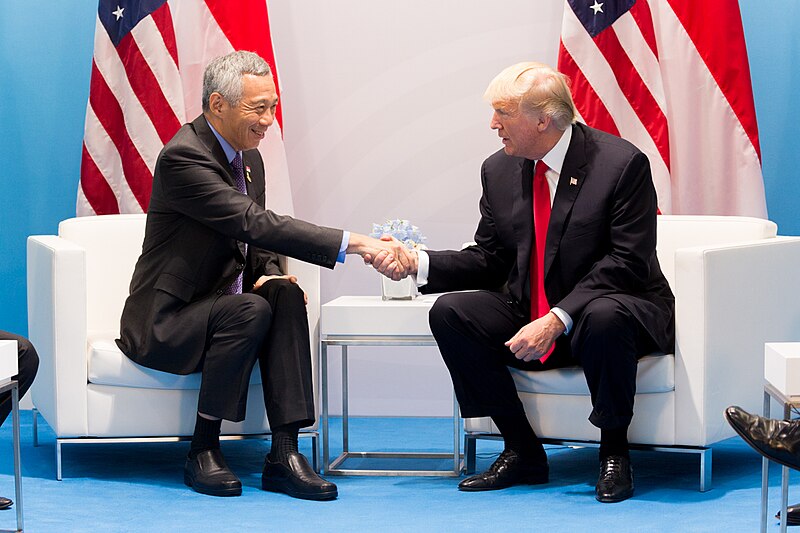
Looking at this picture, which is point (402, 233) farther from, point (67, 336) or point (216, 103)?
point (67, 336)

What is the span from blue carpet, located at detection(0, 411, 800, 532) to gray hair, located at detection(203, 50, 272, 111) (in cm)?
116

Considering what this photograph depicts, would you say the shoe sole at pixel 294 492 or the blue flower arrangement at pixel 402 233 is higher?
the blue flower arrangement at pixel 402 233

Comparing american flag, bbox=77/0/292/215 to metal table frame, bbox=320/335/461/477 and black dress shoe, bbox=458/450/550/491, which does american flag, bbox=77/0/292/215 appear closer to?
metal table frame, bbox=320/335/461/477

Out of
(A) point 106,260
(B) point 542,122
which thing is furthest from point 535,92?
(A) point 106,260

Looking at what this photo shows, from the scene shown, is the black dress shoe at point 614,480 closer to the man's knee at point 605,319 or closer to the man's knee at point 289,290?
the man's knee at point 605,319

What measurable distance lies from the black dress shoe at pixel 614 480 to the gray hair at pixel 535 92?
98 centimetres

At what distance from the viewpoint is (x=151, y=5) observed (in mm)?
4590

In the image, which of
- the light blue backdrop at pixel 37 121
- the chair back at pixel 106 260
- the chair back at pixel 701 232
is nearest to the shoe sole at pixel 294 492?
the chair back at pixel 106 260

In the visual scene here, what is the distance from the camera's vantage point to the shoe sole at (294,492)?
3.33 m

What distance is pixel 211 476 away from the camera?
342 cm

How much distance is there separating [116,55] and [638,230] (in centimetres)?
228

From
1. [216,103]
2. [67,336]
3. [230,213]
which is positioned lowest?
[67,336]

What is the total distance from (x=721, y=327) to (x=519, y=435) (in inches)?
25.9

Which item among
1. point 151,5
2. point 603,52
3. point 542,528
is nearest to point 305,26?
point 151,5
